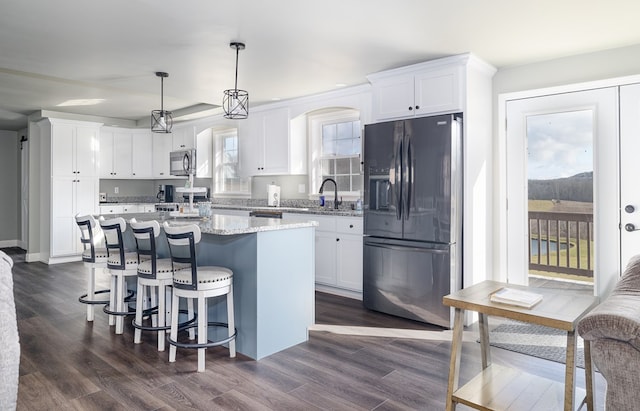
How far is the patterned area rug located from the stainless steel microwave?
4.74 metres

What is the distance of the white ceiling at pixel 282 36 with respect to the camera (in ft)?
9.03

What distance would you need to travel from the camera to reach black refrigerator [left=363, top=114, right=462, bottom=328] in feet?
11.8

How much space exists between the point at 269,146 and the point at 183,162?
1.67 m

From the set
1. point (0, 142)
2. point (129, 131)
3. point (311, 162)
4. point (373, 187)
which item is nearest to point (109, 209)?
point (129, 131)

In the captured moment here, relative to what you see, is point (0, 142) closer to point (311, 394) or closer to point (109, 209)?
point (109, 209)

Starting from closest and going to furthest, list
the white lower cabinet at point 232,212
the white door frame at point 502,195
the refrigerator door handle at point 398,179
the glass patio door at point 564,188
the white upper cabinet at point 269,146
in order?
1. the glass patio door at point 564,188
2. the refrigerator door handle at point 398,179
3. the white door frame at point 502,195
4. the white upper cabinet at point 269,146
5. the white lower cabinet at point 232,212

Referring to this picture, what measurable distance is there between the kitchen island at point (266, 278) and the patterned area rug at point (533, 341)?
151 centimetres

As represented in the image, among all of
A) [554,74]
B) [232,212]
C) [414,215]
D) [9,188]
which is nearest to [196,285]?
[414,215]

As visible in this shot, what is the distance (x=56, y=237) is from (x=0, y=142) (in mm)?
3393

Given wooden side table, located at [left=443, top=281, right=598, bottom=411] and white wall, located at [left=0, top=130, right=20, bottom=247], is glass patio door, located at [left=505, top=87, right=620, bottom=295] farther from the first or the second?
white wall, located at [left=0, top=130, right=20, bottom=247]

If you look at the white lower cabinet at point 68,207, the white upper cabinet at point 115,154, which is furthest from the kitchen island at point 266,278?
the white upper cabinet at point 115,154

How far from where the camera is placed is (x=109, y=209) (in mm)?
7117

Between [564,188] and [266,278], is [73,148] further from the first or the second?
[564,188]

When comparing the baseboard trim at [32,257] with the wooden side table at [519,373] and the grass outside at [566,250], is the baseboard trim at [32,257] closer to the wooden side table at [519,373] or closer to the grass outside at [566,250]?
the wooden side table at [519,373]
